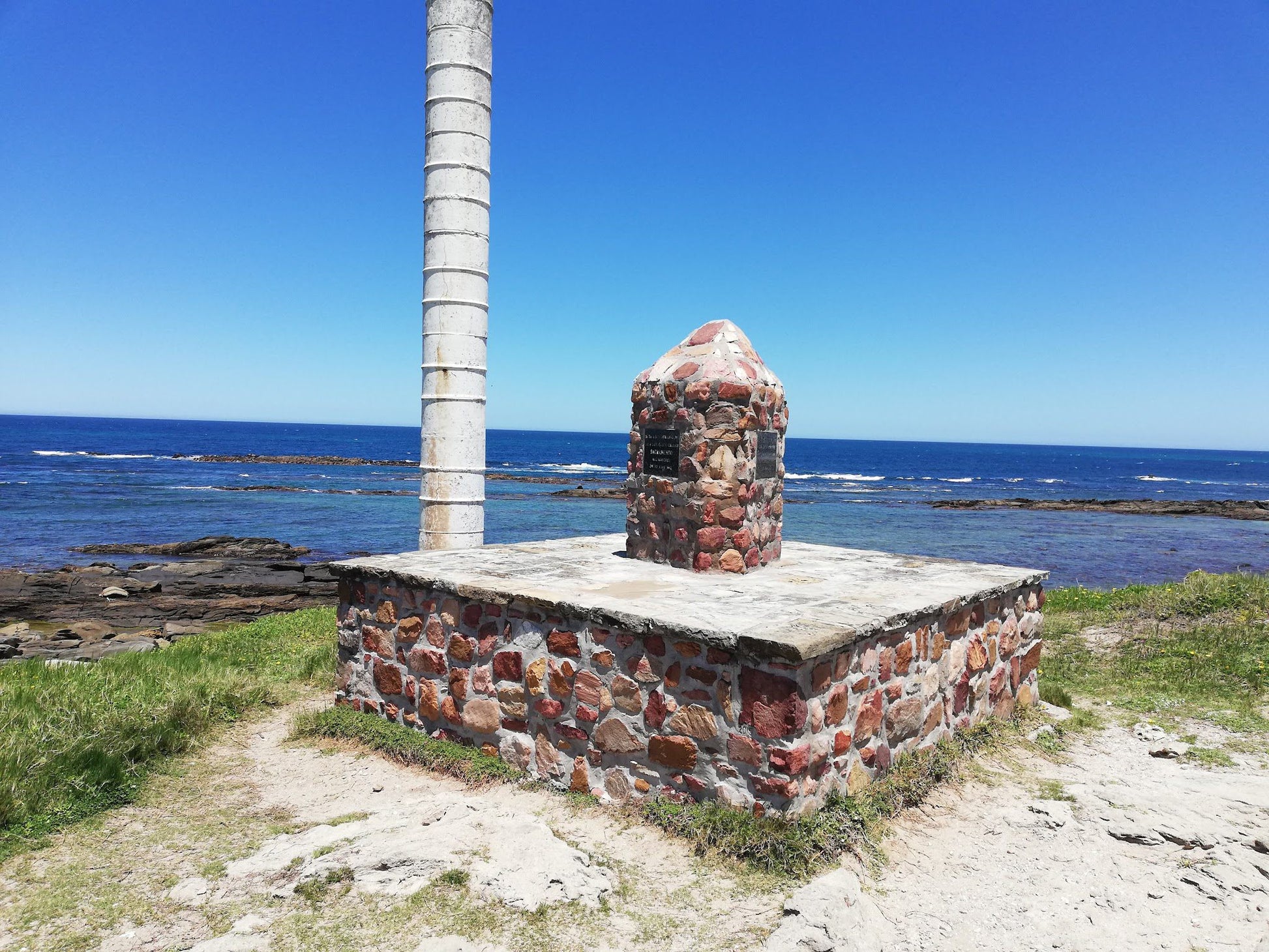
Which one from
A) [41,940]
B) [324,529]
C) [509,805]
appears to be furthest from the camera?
[324,529]

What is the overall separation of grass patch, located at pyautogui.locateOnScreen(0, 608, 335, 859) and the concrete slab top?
1526mm

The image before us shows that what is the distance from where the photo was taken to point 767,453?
7.23 meters

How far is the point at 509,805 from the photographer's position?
501 cm

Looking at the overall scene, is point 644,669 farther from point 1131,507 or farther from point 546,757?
point 1131,507

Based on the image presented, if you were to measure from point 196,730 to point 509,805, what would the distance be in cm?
267

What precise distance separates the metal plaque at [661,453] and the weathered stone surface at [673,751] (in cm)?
271

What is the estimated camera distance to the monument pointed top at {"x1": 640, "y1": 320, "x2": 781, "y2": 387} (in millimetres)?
6805

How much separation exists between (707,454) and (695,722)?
2.65 m

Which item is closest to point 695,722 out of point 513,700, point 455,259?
point 513,700

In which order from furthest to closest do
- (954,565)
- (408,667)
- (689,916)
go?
(954,565), (408,667), (689,916)

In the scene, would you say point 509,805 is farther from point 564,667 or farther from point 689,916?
point 689,916

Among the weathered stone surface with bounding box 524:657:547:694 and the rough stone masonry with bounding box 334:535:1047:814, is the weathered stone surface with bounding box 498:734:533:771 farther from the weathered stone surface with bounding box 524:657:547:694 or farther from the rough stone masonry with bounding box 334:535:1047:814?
the weathered stone surface with bounding box 524:657:547:694

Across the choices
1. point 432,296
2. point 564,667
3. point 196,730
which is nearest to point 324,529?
point 432,296

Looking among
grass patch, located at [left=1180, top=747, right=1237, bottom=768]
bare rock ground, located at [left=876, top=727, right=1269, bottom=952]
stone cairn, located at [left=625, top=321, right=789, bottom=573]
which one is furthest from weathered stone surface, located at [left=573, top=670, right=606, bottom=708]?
grass patch, located at [left=1180, top=747, right=1237, bottom=768]
